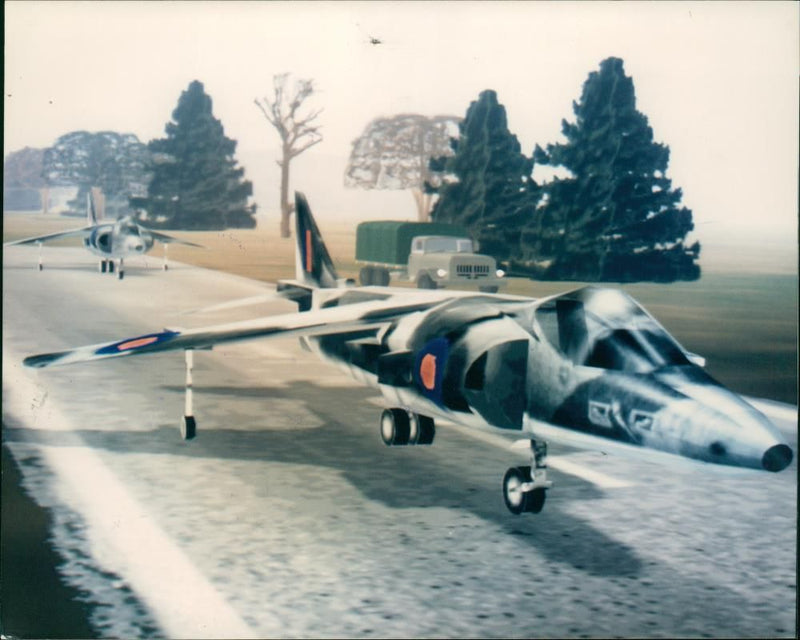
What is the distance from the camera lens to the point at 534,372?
9805mm

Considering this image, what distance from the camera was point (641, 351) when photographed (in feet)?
29.8

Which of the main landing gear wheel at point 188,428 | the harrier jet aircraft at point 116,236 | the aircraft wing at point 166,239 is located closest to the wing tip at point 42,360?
the main landing gear wheel at point 188,428

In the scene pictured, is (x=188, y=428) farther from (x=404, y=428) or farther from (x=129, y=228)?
(x=129, y=228)

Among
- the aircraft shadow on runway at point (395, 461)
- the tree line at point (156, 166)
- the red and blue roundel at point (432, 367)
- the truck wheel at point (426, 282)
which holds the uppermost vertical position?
the tree line at point (156, 166)

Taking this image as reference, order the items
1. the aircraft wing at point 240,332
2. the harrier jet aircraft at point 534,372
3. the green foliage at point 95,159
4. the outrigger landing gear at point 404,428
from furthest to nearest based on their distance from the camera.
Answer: the green foliage at point 95,159, the outrigger landing gear at point 404,428, the aircraft wing at point 240,332, the harrier jet aircraft at point 534,372

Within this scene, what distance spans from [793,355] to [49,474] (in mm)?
14677

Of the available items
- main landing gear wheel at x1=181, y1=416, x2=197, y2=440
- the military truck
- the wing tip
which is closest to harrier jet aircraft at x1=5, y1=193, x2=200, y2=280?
main landing gear wheel at x1=181, y1=416, x2=197, y2=440

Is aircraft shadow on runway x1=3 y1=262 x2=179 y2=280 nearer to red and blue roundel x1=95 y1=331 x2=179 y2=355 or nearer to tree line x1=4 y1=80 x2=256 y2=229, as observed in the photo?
tree line x1=4 y1=80 x2=256 y2=229

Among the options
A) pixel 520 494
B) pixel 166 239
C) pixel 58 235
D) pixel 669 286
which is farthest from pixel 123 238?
pixel 669 286

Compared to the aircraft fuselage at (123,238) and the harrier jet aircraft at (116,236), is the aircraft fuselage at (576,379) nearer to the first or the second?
the harrier jet aircraft at (116,236)

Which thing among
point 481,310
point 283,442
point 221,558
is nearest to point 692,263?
point 481,310

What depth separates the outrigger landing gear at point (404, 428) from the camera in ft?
42.9

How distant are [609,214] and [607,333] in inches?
200

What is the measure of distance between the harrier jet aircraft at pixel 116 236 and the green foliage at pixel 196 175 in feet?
1.08
